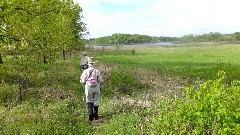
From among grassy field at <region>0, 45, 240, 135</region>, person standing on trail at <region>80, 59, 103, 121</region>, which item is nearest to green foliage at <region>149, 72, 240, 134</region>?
grassy field at <region>0, 45, 240, 135</region>

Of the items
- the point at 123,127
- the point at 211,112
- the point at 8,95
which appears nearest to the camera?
the point at 211,112

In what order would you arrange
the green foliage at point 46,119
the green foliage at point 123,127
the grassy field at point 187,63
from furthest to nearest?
1. the grassy field at point 187,63
2. the green foliage at point 46,119
3. the green foliage at point 123,127

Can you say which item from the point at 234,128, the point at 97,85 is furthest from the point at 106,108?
the point at 234,128

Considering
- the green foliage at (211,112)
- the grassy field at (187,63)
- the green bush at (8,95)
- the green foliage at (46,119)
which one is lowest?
the grassy field at (187,63)

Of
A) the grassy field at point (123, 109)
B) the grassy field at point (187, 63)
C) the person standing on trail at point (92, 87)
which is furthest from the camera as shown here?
the grassy field at point (187, 63)

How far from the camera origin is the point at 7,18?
50.6 feet

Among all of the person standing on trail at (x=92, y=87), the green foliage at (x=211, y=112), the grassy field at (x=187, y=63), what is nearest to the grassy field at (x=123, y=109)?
the green foliage at (x=211, y=112)

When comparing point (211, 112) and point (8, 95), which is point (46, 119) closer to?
point (8, 95)

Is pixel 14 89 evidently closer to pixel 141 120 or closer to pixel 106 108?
pixel 106 108

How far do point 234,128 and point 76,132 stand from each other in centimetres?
584

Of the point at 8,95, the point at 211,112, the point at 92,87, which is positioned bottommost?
the point at 8,95

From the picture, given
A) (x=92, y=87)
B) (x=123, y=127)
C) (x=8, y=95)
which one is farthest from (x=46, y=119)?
(x=8, y=95)

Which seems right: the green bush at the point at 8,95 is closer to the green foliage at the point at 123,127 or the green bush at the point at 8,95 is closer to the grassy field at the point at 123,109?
the grassy field at the point at 123,109

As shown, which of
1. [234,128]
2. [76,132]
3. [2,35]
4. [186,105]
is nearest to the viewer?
[234,128]
